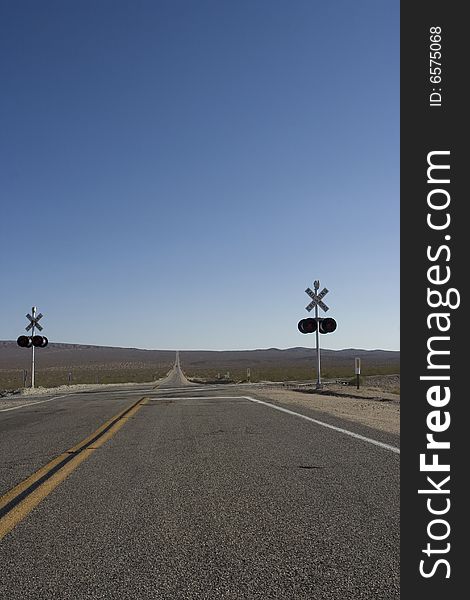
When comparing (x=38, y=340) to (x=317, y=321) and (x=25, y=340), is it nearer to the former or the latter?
(x=25, y=340)

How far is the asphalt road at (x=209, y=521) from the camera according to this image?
3.64 m

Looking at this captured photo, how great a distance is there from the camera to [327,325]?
86.6ft

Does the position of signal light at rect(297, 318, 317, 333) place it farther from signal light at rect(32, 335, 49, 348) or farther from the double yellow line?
the double yellow line

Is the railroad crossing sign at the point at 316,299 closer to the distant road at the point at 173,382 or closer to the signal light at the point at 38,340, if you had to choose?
the distant road at the point at 173,382

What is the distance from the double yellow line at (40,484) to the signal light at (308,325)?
55.6 feet

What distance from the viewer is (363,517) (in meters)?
4.93

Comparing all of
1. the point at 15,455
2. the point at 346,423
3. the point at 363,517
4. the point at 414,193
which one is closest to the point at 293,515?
the point at 363,517

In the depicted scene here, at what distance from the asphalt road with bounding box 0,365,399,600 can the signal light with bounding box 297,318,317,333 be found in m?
17.1

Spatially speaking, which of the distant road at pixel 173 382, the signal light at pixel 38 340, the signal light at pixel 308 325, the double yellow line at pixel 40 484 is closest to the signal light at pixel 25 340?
the signal light at pixel 38 340

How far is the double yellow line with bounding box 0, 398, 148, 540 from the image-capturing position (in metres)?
5.12

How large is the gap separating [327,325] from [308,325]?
764mm

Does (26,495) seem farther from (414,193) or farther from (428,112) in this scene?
(428,112)

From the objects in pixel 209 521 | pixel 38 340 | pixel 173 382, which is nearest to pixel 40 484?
→ pixel 209 521

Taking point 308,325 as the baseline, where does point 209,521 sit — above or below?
below
